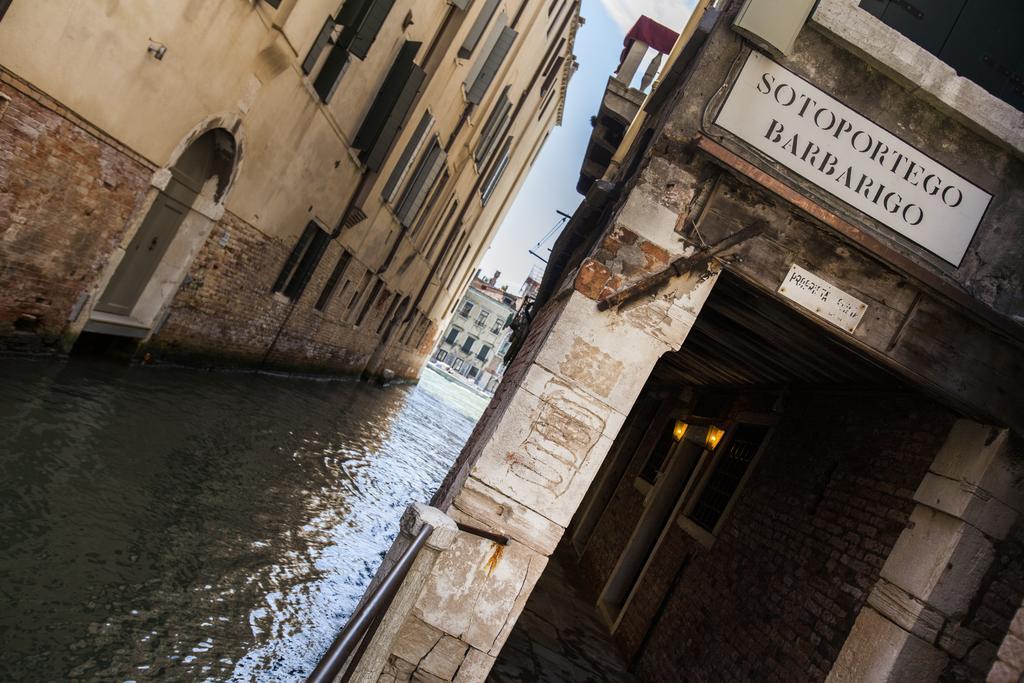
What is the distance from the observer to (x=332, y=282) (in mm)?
13492

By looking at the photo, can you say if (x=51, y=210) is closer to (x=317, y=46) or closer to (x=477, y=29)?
(x=317, y=46)

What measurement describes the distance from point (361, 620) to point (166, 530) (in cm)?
287

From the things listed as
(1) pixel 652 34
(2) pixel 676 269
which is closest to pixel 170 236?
(2) pixel 676 269

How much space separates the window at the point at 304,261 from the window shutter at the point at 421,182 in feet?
10.2

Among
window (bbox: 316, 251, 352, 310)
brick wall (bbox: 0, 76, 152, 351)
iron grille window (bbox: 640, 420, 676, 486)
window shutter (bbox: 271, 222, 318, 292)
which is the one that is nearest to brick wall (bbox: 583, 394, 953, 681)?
iron grille window (bbox: 640, 420, 676, 486)

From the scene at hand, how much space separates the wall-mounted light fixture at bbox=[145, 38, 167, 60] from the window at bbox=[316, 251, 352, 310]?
23.0ft

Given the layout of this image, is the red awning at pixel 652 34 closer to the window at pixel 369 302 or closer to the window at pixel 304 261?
the window at pixel 304 261

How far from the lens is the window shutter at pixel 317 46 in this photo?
874 centimetres

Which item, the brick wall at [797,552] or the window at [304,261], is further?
the window at [304,261]

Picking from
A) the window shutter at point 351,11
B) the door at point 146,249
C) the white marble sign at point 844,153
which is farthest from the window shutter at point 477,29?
the white marble sign at point 844,153

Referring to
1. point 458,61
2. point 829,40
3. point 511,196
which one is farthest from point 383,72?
point 511,196

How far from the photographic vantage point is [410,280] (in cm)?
1920

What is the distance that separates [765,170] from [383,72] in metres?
8.26

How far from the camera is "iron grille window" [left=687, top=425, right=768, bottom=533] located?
6.91m
